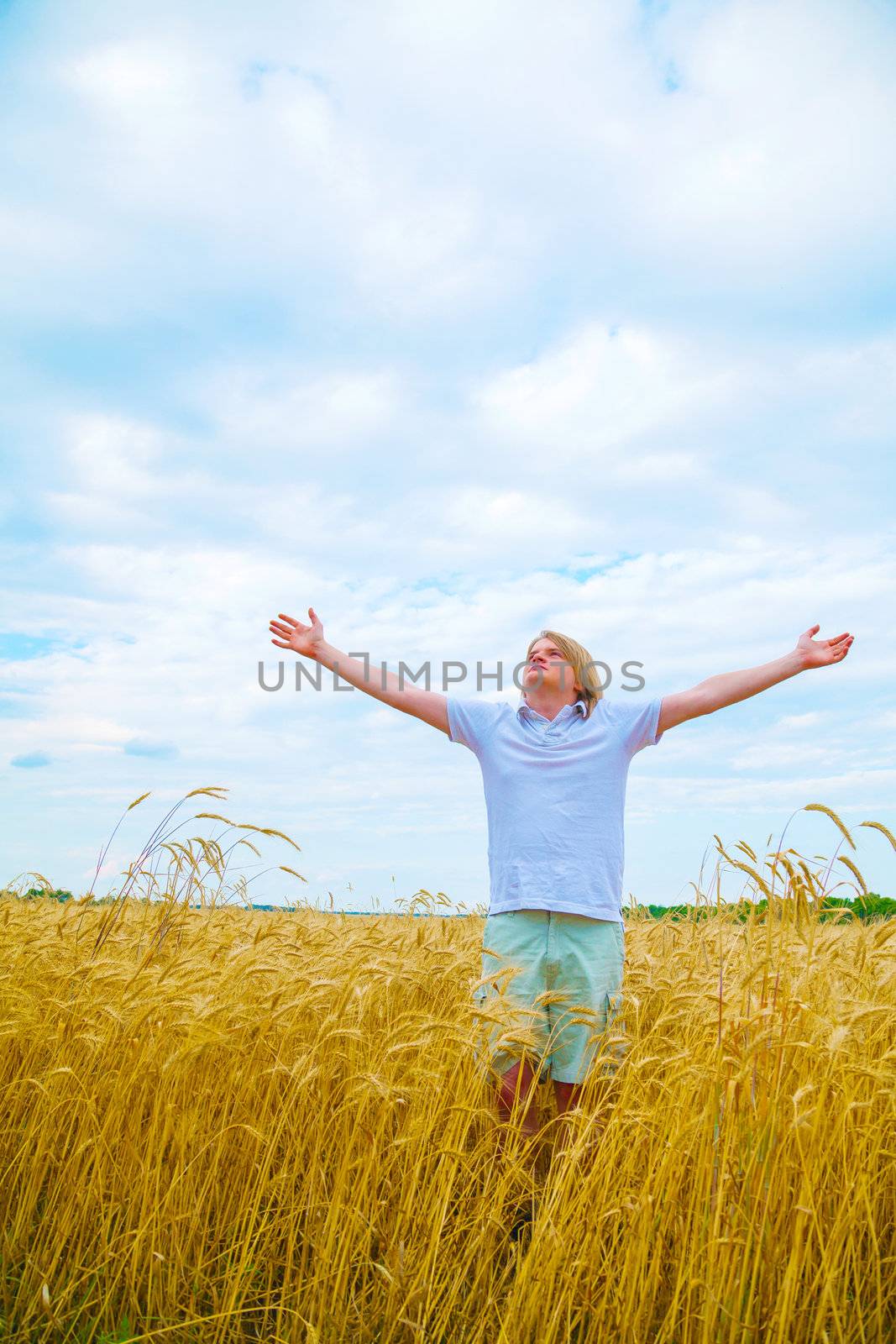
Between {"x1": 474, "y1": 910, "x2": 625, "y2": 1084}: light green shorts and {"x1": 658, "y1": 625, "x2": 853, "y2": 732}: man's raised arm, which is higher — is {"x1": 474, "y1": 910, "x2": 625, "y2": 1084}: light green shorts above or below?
below

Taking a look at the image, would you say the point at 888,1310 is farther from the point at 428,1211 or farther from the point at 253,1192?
the point at 253,1192

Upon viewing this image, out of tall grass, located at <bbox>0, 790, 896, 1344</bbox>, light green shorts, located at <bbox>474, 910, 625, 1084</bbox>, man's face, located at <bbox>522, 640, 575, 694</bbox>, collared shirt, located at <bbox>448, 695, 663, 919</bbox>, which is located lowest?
tall grass, located at <bbox>0, 790, 896, 1344</bbox>


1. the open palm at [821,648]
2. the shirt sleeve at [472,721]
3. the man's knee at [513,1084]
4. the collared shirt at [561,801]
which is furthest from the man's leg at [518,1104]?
the open palm at [821,648]

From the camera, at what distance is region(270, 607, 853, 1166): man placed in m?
2.98

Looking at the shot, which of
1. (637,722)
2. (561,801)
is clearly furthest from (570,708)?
(561,801)

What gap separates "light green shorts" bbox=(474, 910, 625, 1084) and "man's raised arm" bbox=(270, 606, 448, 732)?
82 cm

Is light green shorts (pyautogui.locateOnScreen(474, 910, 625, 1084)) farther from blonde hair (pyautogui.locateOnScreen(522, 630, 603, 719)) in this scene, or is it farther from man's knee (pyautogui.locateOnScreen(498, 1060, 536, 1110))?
blonde hair (pyautogui.locateOnScreen(522, 630, 603, 719))

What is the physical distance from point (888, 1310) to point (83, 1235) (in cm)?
227

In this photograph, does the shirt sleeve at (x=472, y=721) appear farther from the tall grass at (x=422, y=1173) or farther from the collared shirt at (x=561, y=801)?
the tall grass at (x=422, y=1173)

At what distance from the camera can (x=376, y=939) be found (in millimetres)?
4188

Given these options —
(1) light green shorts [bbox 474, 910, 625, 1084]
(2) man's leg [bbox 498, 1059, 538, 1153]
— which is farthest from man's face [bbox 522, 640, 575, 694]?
(2) man's leg [bbox 498, 1059, 538, 1153]

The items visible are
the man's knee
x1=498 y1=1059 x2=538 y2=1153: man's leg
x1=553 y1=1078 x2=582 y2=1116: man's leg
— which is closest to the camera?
x1=498 y1=1059 x2=538 y2=1153: man's leg

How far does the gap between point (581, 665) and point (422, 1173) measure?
70.7 inches

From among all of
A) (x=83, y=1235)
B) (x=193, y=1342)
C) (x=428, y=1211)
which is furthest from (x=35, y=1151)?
(x=428, y=1211)
